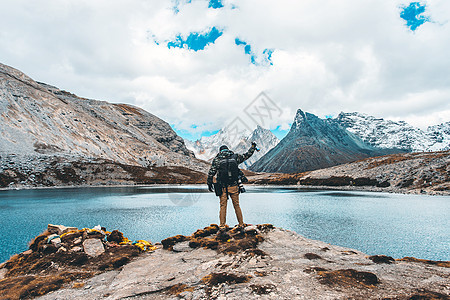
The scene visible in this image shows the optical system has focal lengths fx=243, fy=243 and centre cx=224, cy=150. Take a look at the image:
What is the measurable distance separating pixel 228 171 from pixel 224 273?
6829mm

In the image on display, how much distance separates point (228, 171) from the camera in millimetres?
14180

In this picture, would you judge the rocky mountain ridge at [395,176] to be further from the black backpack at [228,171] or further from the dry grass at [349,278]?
the dry grass at [349,278]

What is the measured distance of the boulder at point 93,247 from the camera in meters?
11.1

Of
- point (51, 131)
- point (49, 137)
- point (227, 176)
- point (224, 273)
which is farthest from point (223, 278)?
point (51, 131)

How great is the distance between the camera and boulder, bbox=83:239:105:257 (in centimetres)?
1109

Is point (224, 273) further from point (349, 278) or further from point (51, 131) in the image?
point (51, 131)

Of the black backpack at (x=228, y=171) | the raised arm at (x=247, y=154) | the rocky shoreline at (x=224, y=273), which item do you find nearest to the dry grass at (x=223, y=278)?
the rocky shoreline at (x=224, y=273)

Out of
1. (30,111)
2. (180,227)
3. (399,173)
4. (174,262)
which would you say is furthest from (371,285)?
(30,111)

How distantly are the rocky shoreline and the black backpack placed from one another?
305 cm

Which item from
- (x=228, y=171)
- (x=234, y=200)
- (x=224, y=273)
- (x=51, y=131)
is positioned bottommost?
(x=224, y=273)

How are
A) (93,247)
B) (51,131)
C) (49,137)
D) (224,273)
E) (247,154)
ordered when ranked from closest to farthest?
1. (224,273)
2. (93,247)
3. (247,154)
4. (49,137)
5. (51,131)

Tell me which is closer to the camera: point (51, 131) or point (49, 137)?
point (49, 137)

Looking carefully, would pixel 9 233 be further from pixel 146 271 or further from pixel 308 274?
pixel 308 274

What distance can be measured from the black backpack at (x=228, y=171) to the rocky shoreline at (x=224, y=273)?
305 cm
